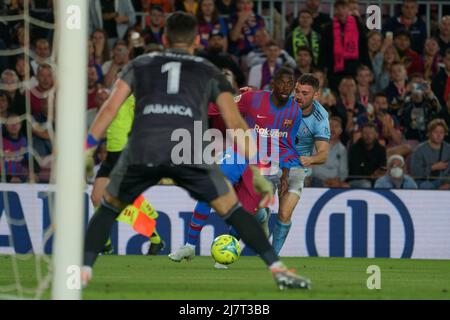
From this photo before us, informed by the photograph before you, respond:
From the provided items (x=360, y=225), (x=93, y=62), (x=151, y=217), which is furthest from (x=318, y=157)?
(x=93, y=62)

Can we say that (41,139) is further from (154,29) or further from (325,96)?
(325,96)

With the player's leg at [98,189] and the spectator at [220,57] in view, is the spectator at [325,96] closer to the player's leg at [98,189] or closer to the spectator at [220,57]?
the spectator at [220,57]

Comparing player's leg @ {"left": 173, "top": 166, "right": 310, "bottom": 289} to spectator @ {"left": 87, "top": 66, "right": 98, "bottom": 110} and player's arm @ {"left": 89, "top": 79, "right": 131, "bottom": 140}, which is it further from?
spectator @ {"left": 87, "top": 66, "right": 98, "bottom": 110}

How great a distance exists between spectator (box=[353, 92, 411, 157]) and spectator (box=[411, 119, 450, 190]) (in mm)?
553

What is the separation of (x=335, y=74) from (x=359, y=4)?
1.95 metres

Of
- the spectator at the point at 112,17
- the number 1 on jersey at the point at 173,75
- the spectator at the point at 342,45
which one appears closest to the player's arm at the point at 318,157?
the number 1 on jersey at the point at 173,75

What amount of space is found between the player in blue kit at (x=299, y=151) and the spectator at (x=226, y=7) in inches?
223

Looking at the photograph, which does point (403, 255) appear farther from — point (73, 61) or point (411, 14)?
point (73, 61)

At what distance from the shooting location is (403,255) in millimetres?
15375

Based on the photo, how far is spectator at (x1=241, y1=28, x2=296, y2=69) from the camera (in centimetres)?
1739

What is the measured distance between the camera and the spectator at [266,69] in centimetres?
1708

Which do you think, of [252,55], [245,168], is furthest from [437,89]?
[245,168]

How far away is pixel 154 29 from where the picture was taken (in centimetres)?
1747

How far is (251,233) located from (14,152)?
716 centimetres
